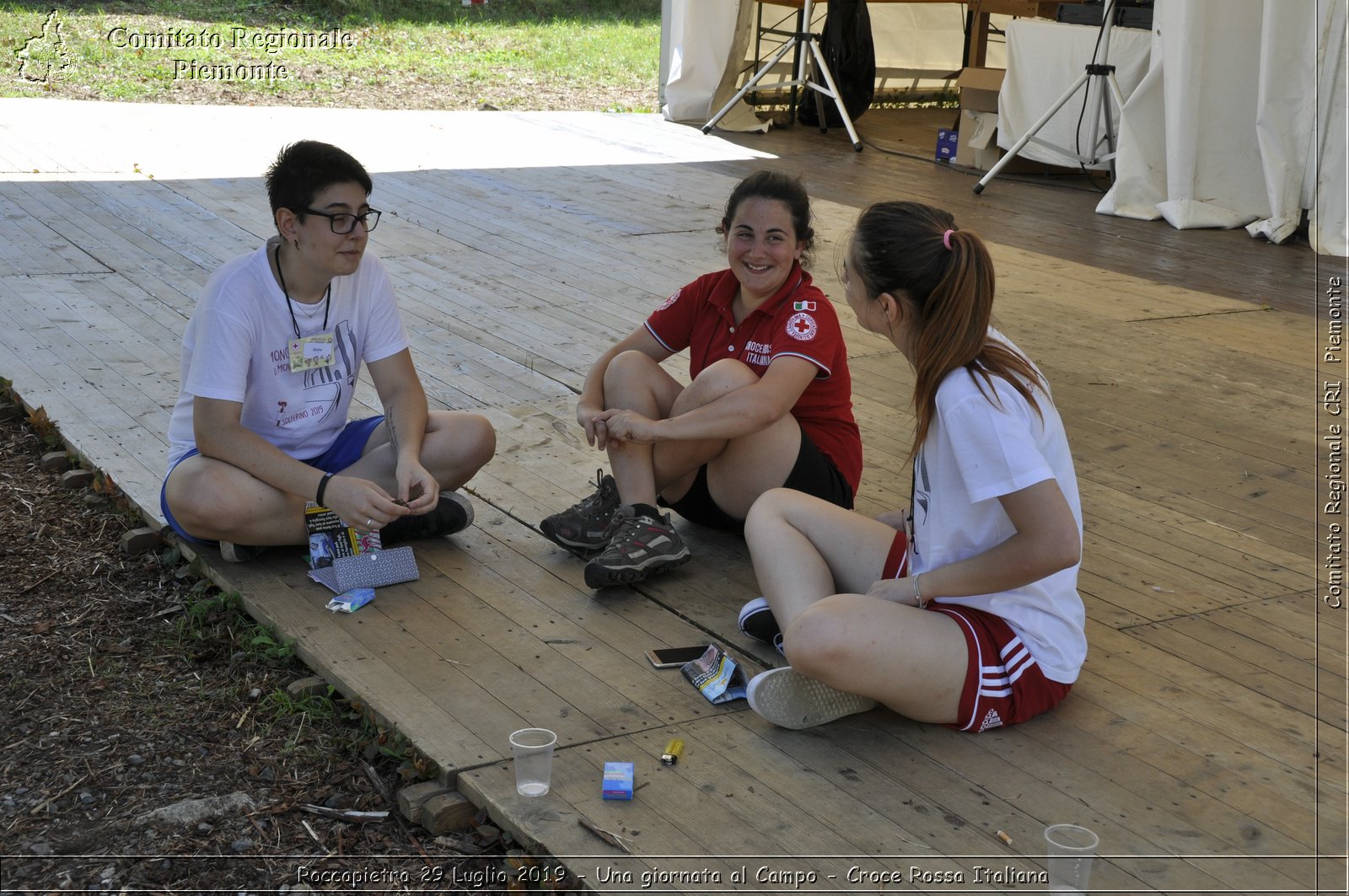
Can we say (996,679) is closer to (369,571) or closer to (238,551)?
(369,571)

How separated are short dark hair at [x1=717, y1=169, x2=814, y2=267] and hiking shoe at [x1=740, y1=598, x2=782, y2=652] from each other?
0.79 meters

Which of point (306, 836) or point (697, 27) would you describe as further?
point (697, 27)

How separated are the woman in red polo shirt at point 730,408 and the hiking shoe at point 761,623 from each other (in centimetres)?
29

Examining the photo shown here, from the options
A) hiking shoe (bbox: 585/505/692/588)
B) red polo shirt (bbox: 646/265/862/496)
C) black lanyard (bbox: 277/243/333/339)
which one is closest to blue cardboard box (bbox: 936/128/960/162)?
red polo shirt (bbox: 646/265/862/496)

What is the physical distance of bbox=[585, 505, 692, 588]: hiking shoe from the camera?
263cm

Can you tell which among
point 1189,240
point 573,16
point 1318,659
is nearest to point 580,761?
point 1318,659

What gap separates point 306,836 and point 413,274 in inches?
145

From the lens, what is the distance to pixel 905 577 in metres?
2.18

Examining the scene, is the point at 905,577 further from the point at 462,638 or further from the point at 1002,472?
the point at 462,638

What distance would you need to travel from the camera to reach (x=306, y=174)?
2484mm

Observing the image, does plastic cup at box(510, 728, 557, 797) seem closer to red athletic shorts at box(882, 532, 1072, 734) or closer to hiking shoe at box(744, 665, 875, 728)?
hiking shoe at box(744, 665, 875, 728)

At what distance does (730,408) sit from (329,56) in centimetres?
1159

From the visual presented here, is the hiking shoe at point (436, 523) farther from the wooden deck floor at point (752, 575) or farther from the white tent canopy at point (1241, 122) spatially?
the white tent canopy at point (1241, 122)

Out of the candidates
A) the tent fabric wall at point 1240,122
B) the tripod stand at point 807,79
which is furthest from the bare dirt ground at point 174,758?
the tripod stand at point 807,79
